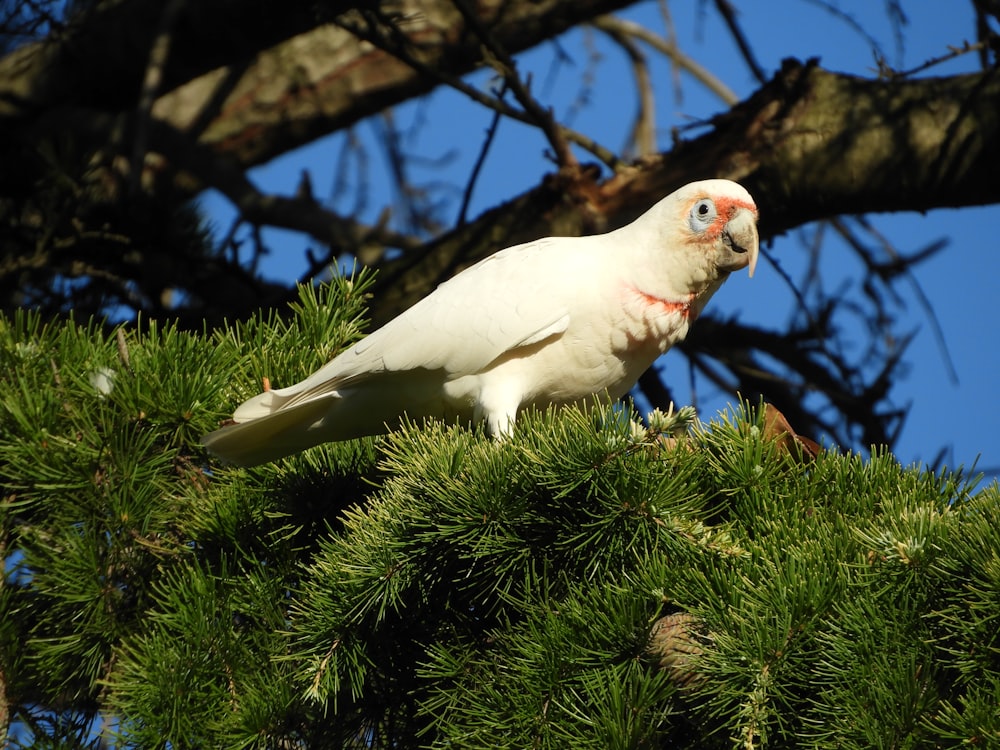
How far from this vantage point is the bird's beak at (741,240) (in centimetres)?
309

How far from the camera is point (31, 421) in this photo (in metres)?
2.64

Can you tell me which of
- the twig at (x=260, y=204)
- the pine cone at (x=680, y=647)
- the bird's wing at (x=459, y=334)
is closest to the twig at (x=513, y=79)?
the twig at (x=260, y=204)

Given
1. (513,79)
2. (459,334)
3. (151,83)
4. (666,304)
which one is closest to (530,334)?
(459,334)

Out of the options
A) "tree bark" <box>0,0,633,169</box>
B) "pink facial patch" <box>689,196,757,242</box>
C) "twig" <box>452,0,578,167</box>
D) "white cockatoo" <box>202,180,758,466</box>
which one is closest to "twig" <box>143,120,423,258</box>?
"tree bark" <box>0,0,633,169</box>

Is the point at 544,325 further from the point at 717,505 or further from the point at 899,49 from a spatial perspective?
the point at 899,49

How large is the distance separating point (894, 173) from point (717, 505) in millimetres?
2431

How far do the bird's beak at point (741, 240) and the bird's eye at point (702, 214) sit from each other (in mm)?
55

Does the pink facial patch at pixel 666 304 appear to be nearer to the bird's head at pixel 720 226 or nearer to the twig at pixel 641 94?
the bird's head at pixel 720 226

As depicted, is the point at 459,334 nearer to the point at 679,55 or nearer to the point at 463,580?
the point at 463,580

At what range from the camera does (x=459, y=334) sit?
2.95 meters

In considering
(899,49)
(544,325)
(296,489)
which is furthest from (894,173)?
(296,489)

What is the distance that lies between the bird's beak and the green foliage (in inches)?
32.4

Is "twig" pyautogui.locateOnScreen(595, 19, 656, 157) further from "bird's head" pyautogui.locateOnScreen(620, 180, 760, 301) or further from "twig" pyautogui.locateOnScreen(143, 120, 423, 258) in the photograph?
"bird's head" pyautogui.locateOnScreen(620, 180, 760, 301)

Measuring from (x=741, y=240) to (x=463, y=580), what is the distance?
1.42 m
